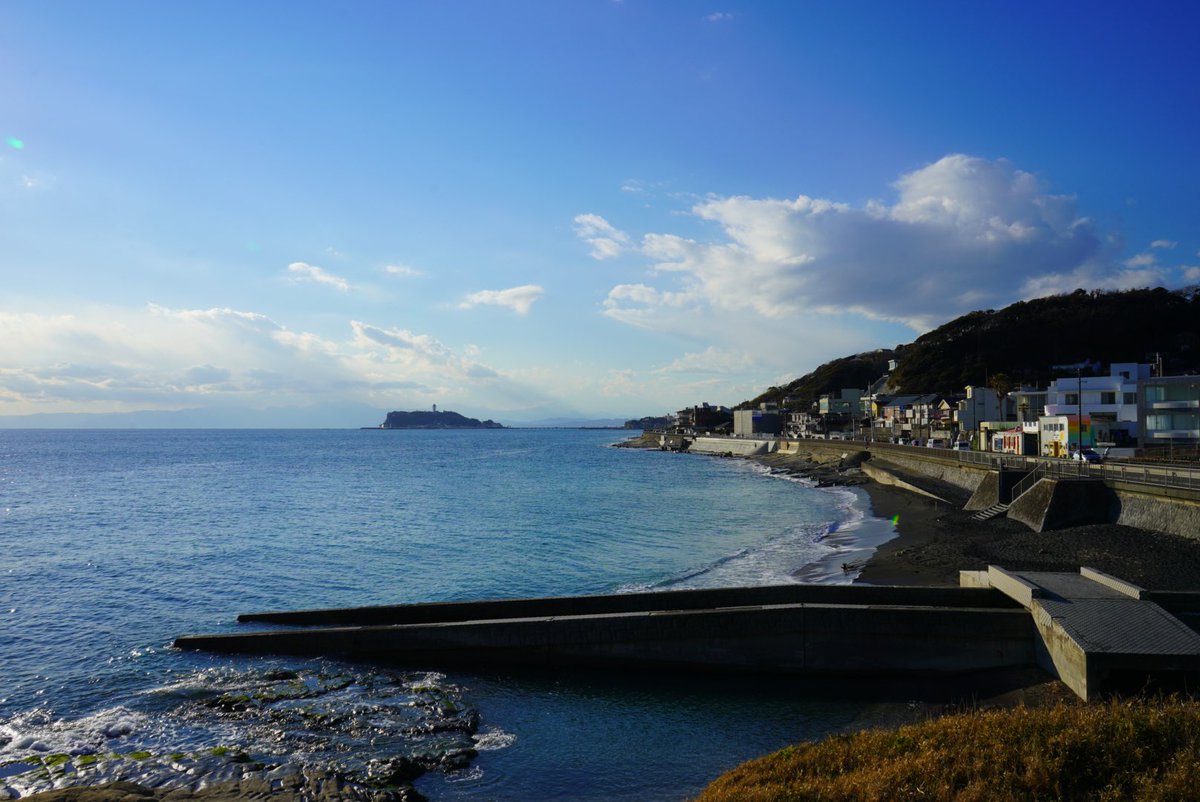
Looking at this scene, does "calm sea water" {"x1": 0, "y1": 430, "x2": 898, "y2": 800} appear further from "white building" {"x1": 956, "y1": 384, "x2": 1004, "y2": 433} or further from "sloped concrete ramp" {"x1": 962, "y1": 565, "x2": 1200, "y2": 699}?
"white building" {"x1": 956, "y1": 384, "x2": 1004, "y2": 433}

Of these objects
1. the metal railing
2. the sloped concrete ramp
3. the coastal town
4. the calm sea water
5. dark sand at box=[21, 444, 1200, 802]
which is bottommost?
the calm sea water

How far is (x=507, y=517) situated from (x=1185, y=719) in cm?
4382

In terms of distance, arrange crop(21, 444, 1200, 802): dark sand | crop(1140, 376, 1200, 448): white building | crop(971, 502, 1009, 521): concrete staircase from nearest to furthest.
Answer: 1. crop(21, 444, 1200, 802): dark sand
2. crop(971, 502, 1009, 521): concrete staircase
3. crop(1140, 376, 1200, 448): white building

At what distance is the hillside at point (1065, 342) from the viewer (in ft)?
461

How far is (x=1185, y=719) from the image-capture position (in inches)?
374

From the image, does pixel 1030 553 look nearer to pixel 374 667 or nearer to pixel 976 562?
pixel 976 562

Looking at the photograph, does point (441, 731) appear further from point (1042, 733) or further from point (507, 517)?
point (507, 517)

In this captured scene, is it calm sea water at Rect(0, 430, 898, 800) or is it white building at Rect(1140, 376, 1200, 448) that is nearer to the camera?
calm sea water at Rect(0, 430, 898, 800)

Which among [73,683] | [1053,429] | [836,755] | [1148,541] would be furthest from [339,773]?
[1053,429]

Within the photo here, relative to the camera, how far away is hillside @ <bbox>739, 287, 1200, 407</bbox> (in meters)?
141

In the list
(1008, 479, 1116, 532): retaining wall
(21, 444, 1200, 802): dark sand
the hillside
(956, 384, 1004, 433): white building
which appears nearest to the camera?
(21, 444, 1200, 802): dark sand

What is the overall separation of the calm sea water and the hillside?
103498mm

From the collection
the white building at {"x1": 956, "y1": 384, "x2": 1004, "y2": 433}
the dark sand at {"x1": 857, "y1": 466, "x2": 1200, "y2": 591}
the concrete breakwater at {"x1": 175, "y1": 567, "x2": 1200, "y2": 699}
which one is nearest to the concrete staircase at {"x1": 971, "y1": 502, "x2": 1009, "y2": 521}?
the dark sand at {"x1": 857, "y1": 466, "x2": 1200, "y2": 591}

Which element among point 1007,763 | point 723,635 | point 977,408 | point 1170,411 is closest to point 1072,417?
point 1170,411
